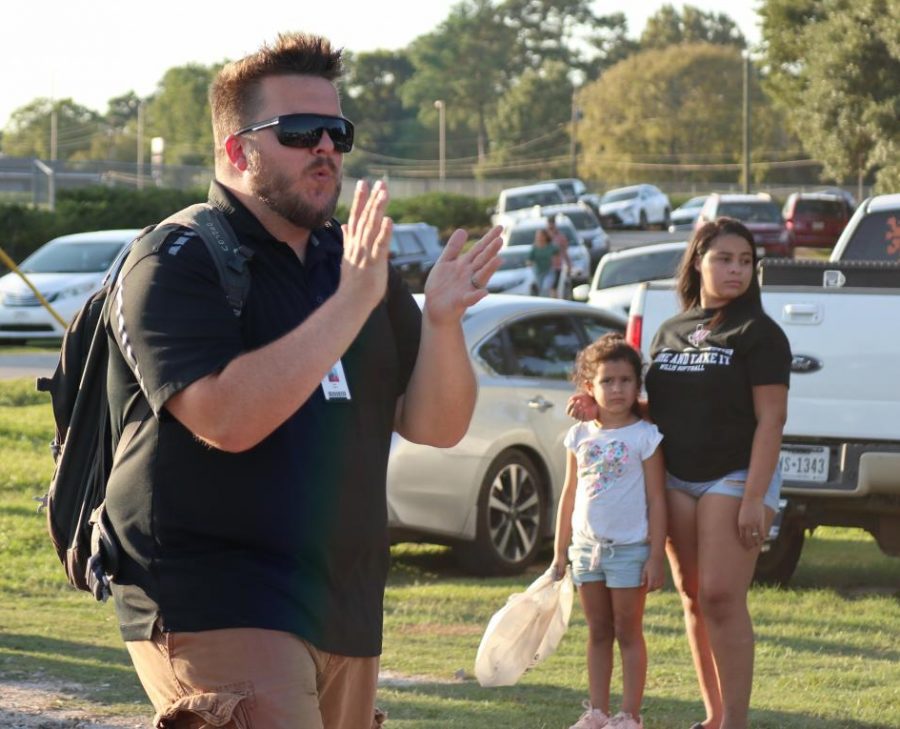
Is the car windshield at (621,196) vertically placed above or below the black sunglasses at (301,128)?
below

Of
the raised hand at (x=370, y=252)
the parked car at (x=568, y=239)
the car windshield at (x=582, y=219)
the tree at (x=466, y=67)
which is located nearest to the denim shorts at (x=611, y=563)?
the raised hand at (x=370, y=252)

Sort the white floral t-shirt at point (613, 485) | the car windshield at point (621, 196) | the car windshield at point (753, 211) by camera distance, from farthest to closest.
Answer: the car windshield at point (621, 196) < the car windshield at point (753, 211) < the white floral t-shirt at point (613, 485)

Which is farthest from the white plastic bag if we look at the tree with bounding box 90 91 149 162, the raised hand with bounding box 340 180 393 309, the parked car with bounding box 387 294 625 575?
the tree with bounding box 90 91 149 162

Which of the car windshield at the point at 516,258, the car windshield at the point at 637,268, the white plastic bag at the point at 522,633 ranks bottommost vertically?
the white plastic bag at the point at 522,633

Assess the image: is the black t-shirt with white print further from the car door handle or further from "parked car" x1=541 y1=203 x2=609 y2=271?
"parked car" x1=541 y1=203 x2=609 y2=271

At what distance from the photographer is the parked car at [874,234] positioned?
→ 11.9m

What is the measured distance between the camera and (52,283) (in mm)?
23828

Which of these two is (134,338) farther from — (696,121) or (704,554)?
(696,121)

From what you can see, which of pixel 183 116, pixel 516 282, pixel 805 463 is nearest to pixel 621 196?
pixel 516 282

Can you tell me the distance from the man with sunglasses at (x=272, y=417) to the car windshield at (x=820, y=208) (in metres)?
45.8

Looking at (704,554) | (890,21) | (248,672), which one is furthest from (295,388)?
(890,21)

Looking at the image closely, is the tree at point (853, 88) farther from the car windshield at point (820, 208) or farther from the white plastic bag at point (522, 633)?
the white plastic bag at point (522, 633)

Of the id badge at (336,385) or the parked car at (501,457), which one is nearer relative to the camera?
the id badge at (336,385)

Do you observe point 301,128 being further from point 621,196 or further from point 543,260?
point 621,196
